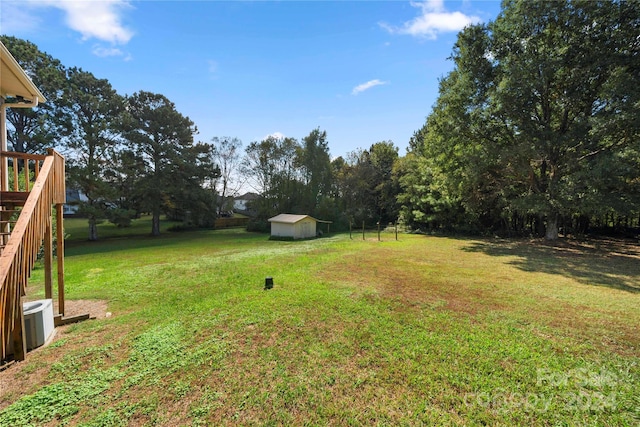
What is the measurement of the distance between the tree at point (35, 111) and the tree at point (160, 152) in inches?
151

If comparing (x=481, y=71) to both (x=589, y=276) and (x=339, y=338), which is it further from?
(x=339, y=338)

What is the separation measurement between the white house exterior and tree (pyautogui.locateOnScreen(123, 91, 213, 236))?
8.40 metres

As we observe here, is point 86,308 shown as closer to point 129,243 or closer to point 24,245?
point 24,245

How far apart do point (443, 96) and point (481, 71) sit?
1970 millimetres

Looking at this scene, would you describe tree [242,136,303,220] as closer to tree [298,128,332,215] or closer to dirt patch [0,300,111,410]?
tree [298,128,332,215]

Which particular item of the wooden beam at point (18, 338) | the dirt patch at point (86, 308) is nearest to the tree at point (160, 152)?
the dirt patch at point (86, 308)

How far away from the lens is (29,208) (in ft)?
11.0

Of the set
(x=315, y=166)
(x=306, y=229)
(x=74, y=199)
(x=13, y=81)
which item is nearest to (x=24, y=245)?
(x=13, y=81)

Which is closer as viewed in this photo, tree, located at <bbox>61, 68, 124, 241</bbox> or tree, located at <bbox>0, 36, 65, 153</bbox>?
tree, located at <bbox>0, 36, 65, 153</bbox>

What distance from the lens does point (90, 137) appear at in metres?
17.4

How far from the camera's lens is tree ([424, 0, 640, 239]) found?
1015cm

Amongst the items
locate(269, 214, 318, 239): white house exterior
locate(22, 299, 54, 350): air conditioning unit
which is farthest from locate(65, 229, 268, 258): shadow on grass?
locate(22, 299, 54, 350): air conditioning unit

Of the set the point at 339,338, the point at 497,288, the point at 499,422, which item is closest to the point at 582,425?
the point at 499,422

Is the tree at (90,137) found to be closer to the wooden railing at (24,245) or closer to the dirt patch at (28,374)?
the wooden railing at (24,245)
